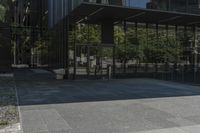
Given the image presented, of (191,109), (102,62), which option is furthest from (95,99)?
(102,62)

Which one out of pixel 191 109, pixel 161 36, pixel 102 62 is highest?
pixel 161 36

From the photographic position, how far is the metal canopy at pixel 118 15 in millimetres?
18047

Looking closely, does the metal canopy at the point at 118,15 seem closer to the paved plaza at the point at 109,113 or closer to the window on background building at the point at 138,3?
the window on background building at the point at 138,3

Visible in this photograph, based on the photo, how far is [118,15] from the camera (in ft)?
68.6

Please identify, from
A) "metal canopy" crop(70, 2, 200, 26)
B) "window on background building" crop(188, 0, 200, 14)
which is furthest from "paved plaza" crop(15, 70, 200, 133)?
"window on background building" crop(188, 0, 200, 14)

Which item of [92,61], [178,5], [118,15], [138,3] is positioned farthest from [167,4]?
[92,61]

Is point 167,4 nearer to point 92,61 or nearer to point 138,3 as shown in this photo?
point 138,3

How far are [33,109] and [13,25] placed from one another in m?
25.5

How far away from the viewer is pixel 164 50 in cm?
2500

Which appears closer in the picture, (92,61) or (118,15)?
(118,15)

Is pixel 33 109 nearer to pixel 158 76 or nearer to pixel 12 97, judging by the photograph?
pixel 12 97

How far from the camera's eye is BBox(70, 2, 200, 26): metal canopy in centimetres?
1805

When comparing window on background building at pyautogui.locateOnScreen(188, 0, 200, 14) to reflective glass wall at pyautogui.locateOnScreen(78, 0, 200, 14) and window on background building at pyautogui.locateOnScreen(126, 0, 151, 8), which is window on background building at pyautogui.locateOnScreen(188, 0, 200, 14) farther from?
window on background building at pyautogui.locateOnScreen(126, 0, 151, 8)

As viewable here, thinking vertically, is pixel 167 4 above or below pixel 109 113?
above
